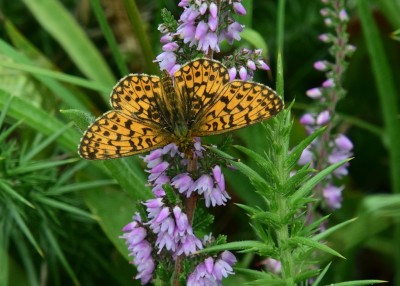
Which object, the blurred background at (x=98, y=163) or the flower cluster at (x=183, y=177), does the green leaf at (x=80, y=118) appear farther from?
the flower cluster at (x=183, y=177)

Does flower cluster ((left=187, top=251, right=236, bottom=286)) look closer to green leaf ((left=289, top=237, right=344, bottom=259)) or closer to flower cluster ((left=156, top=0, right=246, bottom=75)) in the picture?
green leaf ((left=289, top=237, right=344, bottom=259))

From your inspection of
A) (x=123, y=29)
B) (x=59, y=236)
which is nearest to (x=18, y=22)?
(x=123, y=29)

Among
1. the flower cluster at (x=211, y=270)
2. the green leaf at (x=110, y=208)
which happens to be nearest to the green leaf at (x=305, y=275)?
the flower cluster at (x=211, y=270)

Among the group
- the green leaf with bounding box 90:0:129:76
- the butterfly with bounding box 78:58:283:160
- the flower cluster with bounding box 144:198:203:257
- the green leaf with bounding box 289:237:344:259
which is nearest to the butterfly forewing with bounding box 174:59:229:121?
the butterfly with bounding box 78:58:283:160

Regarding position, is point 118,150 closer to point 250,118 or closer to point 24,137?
point 250,118

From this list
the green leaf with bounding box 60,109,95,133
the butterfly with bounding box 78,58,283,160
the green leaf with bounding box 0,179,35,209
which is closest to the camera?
the butterfly with bounding box 78,58,283,160

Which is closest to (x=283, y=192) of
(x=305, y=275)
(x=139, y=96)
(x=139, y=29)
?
(x=305, y=275)
